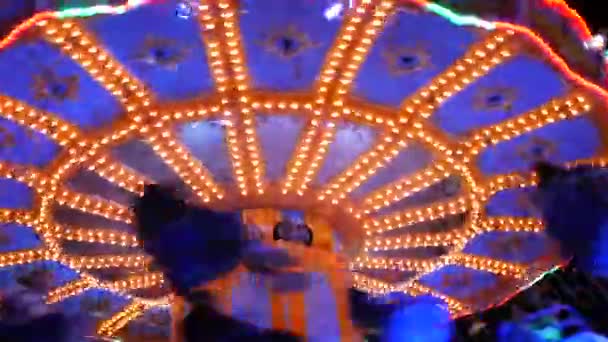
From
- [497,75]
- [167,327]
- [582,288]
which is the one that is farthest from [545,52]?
[167,327]

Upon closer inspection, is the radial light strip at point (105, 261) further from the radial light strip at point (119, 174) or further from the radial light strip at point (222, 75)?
the radial light strip at point (222, 75)

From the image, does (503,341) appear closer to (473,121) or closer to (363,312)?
(363,312)

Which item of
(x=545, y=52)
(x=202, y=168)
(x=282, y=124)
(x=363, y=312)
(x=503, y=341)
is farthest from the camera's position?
(x=202, y=168)

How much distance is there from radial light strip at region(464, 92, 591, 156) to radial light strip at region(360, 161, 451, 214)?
0.46 meters

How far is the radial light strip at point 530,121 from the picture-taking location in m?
8.62

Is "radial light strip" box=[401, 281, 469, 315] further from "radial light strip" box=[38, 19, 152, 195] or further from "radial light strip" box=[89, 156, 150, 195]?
"radial light strip" box=[38, 19, 152, 195]

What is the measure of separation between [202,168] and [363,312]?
3.06m

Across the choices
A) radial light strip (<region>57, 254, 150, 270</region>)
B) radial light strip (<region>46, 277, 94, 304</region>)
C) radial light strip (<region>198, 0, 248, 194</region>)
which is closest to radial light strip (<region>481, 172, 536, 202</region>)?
radial light strip (<region>198, 0, 248, 194</region>)

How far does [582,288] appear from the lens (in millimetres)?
7258

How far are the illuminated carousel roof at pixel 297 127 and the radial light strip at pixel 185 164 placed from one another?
0.06 ft

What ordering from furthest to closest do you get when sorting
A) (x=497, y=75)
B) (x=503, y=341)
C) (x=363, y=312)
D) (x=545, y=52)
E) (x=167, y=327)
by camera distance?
1. (x=167, y=327)
2. (x=497, y=75)
3. (x=545, y=52)
4. (x=363, y=312)
5. (x=503, y=341)

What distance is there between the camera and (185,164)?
937cm

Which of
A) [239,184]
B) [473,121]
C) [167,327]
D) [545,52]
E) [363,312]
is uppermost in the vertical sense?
[545,52]

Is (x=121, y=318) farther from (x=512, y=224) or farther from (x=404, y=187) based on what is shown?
(x=512, y=224)
